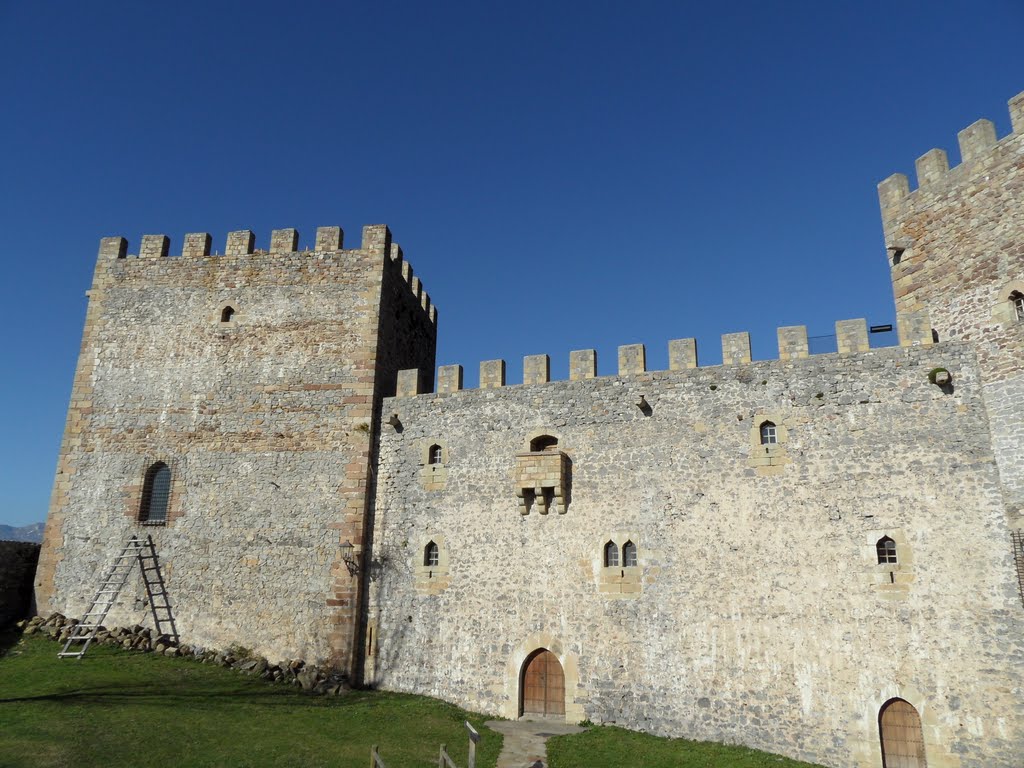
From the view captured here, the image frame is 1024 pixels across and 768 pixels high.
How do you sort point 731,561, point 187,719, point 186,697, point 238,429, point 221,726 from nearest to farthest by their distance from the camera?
1. point 221,726
2. point 187,719
3. point 186,697
4. point 731,561
5. point 238,429

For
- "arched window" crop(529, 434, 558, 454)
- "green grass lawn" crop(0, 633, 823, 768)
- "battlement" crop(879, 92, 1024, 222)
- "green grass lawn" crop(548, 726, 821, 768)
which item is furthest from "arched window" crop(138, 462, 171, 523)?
"battlement" crop(879, 92, 1024, 222)

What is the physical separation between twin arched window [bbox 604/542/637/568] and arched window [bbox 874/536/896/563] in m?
4.85

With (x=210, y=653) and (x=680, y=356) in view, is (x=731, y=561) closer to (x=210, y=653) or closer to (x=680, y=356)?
(x=680, y=356)

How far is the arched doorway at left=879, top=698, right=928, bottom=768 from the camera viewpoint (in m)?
12.6

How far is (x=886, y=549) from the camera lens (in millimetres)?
13625

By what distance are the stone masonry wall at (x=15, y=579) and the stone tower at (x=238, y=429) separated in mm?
1111

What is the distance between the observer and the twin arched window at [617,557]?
609 inches

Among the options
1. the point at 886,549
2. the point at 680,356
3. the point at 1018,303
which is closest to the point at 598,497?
the point at 680,356

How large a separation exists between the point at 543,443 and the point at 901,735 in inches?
364

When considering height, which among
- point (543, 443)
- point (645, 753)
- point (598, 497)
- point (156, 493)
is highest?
point (543, 443)

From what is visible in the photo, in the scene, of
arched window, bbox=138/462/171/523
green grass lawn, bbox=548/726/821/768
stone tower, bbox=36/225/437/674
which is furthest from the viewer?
arched window, bbox=138/462/171/523

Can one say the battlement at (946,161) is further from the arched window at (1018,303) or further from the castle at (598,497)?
the arched window at (1018,303)

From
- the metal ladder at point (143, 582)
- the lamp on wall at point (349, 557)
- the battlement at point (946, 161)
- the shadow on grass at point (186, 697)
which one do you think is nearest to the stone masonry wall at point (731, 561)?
the lamp on wall at point (349, 557)

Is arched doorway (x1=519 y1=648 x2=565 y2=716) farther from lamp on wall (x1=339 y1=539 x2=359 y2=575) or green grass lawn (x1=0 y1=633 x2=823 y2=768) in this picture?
lamp on wall (x1=339 y1=539 x2=359 y2=575)
